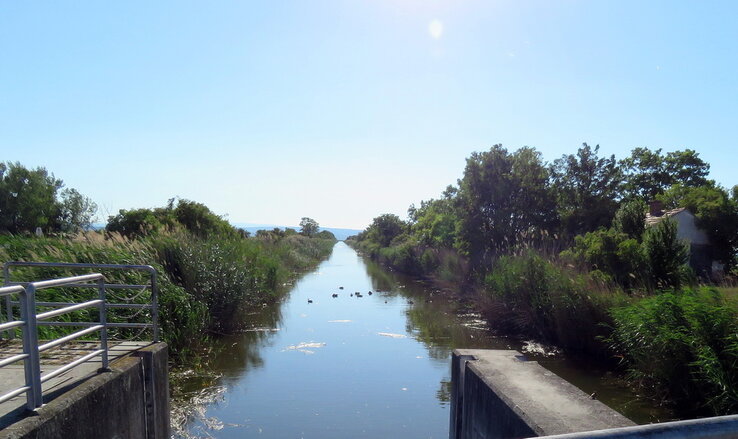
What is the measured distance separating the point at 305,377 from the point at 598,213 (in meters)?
16.9

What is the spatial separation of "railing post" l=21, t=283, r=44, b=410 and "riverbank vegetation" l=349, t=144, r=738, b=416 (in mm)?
7306

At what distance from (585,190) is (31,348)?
22.9 m

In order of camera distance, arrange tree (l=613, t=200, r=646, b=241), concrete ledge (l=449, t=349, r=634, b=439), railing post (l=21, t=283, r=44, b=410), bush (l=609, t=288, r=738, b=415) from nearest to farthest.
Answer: railing post (l=21, t=283, r=44, b=410) < concrete ledge (l=449, t=349, r=634, b=439) < bush (l=609, t=288, r=738, b=415) < tree (l=613, t=200, r=646, b=241)

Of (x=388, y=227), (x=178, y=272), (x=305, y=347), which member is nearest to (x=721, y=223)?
(x=305, y=347)

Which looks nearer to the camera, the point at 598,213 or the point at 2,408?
the point at 2,408

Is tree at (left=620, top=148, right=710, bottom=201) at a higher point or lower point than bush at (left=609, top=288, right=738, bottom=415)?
higher

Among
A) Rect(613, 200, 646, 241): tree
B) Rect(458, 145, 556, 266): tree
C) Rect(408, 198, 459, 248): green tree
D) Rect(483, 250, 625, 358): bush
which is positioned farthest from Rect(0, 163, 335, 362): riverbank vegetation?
Rect(613, 200, 646, 241): tree

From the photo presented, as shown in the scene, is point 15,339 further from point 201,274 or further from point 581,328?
point 581,328

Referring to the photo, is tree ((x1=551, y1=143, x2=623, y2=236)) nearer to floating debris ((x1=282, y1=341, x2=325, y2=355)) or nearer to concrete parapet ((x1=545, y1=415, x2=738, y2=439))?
floating debris ((x1=282, y1=341, x2=325, y2=355))

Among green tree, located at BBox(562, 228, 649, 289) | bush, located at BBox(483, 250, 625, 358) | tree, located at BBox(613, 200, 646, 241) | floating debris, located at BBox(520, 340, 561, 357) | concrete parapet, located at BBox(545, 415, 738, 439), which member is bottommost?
floating debris, located at BBox(520, 340, 561, 357)

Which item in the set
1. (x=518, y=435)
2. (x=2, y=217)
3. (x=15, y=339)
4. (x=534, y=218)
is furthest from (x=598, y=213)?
(x=2, y=217)

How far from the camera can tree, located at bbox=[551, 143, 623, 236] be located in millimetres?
22031

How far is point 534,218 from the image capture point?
871 inches

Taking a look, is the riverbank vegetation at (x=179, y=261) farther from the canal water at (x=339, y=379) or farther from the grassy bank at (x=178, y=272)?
the canal water at (x=339, y=379)
